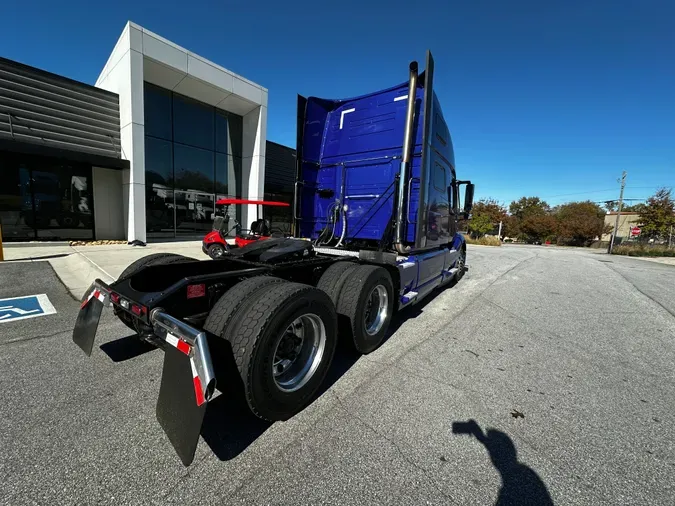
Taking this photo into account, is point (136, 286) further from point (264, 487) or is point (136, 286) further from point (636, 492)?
point (636, 492)

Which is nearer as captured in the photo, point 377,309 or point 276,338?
point 276,338

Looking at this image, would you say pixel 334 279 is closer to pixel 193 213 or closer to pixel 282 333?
pixel 282 333

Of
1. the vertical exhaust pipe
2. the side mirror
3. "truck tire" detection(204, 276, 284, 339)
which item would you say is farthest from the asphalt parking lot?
the side mirror

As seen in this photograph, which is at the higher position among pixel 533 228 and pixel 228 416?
pixel 533 228

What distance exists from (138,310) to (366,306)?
2.10m

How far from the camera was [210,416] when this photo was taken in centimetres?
217

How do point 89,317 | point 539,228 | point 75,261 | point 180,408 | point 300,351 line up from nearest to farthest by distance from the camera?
point 180,408
point 300,351
point 89,317
point 75,261
point 539,228

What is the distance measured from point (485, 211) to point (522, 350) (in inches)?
1591

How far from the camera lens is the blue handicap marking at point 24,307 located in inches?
151

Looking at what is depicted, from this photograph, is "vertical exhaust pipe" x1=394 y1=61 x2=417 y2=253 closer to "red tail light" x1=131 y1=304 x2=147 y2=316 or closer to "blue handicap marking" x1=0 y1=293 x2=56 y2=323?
"red tail light" x1=131 y1=304 x2=147 y2=316

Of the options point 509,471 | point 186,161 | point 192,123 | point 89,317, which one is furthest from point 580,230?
point 89,317

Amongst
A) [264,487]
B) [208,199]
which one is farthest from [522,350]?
[208,199]

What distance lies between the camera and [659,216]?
94.2ft

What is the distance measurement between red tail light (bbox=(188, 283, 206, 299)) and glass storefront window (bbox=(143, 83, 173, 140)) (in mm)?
13695
